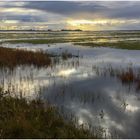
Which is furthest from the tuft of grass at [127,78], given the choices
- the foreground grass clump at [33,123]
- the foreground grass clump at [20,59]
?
the foreground grass clump at [20,59]

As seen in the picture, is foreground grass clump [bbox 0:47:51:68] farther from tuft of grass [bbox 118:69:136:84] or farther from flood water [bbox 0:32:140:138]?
tuft of grass [bbox 118:69:136:84]

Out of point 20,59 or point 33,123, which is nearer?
point 33,123

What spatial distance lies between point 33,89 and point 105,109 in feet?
19.6

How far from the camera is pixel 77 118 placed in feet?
47.2

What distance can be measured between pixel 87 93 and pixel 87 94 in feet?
1.03

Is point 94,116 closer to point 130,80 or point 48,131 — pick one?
point 48,131

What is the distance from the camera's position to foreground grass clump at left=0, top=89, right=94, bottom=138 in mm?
11182

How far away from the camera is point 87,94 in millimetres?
19781

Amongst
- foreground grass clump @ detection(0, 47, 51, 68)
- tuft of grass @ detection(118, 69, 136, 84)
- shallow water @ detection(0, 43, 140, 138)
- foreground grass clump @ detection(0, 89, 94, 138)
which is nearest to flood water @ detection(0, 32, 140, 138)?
shallow water @ detection(0, 43, 140, 138)

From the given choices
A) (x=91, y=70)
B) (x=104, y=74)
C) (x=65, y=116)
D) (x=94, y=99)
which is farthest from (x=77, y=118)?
(x=91, y=70)

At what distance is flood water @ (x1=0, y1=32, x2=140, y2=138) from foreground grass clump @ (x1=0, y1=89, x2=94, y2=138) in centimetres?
129

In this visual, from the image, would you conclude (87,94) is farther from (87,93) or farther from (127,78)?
(127,78)

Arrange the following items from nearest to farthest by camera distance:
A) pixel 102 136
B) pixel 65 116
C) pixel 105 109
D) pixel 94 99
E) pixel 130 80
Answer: pixel 102 136 → pixel 65 116 → pixel 105 109 → pixel 94 99 → pixel 130 80

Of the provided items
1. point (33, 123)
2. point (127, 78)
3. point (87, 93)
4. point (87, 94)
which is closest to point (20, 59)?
point (127, 78)
